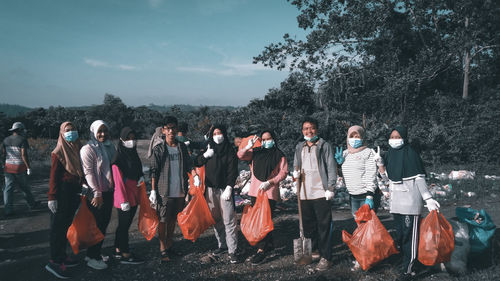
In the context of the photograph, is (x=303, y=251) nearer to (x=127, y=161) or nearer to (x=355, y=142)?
(x=355, y=142)

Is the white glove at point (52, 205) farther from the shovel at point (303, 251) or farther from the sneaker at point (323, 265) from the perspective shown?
the sneaker at point (323, 265)

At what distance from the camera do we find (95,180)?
3.51m

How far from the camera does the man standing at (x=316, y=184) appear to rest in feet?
11.7

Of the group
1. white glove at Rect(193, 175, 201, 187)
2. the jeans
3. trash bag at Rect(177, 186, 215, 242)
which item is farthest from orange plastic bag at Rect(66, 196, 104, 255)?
the jeans

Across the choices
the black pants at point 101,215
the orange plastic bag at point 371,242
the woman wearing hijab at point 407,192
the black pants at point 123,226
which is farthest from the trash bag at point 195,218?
the woman wearing hijab at point 407,192

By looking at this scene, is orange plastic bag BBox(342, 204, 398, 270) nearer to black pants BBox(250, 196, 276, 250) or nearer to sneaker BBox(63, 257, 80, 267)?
black pants BBox(250, 196, 276, 250)

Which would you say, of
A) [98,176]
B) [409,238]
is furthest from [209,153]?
[409,238]

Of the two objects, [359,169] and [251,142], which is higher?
[251,142]

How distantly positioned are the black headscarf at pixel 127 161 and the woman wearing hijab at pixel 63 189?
419 millimetres

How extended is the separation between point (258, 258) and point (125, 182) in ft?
5.97

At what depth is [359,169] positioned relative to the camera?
3562 mm

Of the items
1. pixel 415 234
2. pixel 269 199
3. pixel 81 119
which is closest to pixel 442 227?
pixel 415 234

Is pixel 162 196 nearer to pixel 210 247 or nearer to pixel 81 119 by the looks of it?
pixel 210 247

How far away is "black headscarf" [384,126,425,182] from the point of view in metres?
3.20
